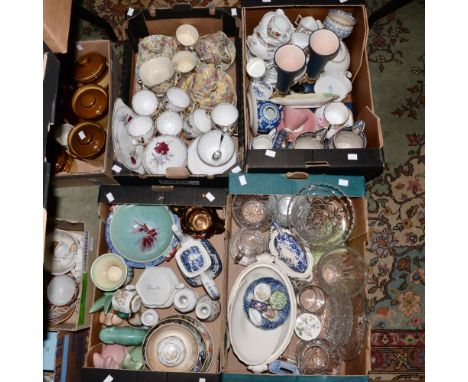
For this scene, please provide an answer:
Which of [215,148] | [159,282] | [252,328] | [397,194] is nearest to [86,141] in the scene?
[215,148]

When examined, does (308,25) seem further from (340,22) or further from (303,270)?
(303,270)

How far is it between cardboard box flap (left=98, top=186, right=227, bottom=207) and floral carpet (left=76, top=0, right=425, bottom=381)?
2.69 feet

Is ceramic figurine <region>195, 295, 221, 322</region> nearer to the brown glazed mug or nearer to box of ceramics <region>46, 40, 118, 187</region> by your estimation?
the brown glazed mug

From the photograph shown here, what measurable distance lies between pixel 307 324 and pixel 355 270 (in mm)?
261

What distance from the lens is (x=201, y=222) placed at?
1.52 m

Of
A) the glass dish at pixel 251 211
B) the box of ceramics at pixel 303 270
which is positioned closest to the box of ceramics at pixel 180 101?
the glass dish at pixel 251 211

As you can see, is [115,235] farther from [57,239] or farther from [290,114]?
[290,114]

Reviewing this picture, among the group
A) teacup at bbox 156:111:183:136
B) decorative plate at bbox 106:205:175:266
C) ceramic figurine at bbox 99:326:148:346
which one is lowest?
ceramic figurine at bbox 99:326:148:346

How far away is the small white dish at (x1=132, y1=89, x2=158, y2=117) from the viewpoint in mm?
1629

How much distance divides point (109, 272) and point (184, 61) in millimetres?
937

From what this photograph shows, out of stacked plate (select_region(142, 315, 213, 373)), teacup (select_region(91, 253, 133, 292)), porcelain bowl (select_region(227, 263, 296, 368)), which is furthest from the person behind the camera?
teacup (select_region(91, 253, 133, 292))

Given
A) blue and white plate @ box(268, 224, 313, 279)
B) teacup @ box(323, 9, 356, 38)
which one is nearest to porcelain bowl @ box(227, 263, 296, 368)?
blue and white plate @ box(268, 224, 313, 279)

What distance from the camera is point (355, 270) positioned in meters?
1.41

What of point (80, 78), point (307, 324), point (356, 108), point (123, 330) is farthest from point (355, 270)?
point (80, 78)
